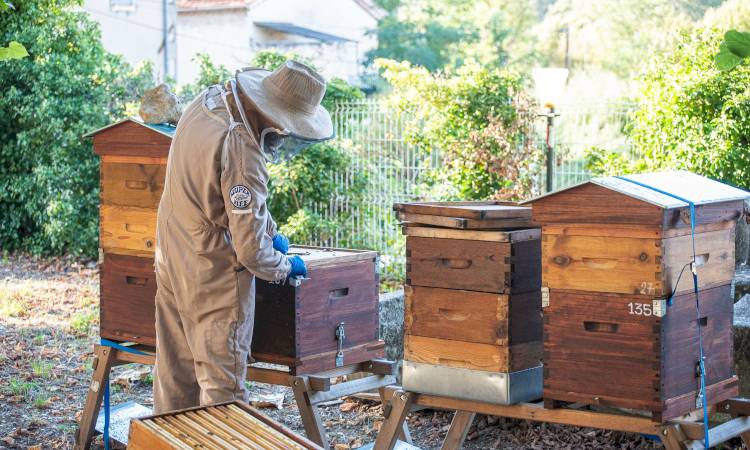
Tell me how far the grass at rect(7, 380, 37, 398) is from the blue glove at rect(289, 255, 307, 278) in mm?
2691

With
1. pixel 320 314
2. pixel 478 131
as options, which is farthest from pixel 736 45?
pixel 478 131

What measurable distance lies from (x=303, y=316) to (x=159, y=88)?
1.35 metres

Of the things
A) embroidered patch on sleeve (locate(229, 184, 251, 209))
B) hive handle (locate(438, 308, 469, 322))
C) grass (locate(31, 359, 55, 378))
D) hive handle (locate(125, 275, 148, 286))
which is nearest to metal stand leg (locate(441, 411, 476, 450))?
hive handle (locate(438, 308, 469, 322))

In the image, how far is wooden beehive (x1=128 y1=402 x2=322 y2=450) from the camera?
270 centimetres

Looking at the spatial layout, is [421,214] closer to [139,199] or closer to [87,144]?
[139,199]

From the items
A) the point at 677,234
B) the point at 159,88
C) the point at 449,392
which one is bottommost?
the point at 449,392

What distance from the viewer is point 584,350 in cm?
321

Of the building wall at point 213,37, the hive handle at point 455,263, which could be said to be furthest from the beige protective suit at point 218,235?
the building wall at point 213,37

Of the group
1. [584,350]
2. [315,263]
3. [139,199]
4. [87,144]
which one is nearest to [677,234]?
[584,350]

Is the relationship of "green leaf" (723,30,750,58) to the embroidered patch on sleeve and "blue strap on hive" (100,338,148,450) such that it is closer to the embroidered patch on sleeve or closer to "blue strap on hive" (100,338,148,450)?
the embroidered patch on sleeve

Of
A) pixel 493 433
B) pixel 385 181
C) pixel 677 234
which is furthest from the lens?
pixel 385 181

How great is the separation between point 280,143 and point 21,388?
3003 millimetres

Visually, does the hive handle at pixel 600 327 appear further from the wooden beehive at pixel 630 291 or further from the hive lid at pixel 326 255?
the hive lid at pixel 326 255

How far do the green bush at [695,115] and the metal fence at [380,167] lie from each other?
4.81 ft
